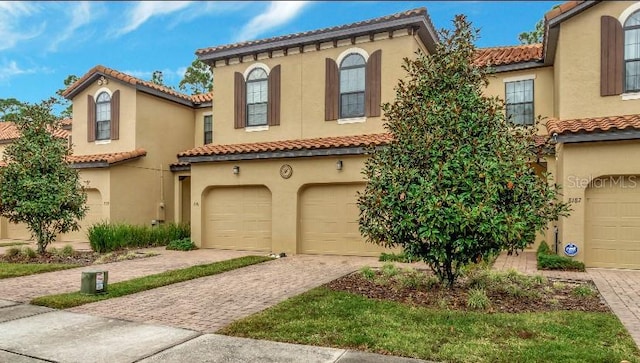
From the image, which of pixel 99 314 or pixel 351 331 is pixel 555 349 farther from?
pixel 99 314

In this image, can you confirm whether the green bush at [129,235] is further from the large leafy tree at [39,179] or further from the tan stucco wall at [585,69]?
the tan stucco wall at [585,69]

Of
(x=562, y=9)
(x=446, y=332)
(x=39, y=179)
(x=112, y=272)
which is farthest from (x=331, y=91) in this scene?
(x=446, y=332)

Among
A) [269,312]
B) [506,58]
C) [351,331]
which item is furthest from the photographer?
[506,58]

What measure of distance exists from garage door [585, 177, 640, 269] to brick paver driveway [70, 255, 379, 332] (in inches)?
238

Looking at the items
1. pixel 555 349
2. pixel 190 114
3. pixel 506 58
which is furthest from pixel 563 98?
pixel 190 114

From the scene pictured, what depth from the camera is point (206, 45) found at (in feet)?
56.1

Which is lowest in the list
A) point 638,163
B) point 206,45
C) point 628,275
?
point 628,275

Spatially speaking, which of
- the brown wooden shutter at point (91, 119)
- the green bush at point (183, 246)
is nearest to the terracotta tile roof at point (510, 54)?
the green bush at point (183, 246)

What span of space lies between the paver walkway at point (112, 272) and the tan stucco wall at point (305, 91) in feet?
15.0

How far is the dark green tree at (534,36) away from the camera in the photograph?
29.0m

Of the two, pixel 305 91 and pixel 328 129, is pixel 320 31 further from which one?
pixel 328 129

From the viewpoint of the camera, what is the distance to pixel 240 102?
16.5m

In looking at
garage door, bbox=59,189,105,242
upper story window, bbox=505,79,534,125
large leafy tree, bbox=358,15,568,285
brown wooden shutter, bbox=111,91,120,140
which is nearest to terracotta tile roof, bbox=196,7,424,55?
upper story window, bbox=505,79,534,125

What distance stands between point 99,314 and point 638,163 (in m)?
12.0
